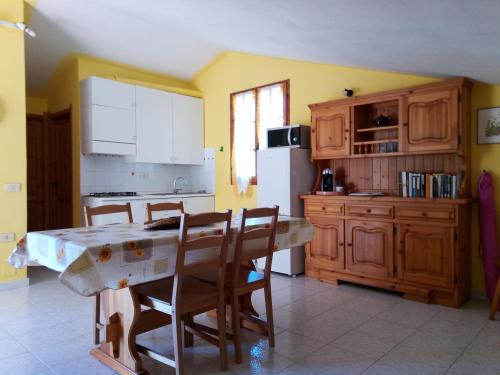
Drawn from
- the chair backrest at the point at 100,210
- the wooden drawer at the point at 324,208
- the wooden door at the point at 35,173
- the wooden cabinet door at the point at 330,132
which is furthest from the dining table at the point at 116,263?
the wooden door at the point at 35,173

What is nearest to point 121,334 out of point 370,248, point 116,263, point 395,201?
point 116,263

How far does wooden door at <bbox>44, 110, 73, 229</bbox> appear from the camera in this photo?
5.68m

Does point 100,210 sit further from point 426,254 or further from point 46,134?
point 46,134

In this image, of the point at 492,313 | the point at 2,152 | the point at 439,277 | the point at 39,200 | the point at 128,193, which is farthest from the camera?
the point at 39,200

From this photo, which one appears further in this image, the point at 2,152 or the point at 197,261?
the point at 2,152

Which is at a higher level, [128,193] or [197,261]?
[128,193]

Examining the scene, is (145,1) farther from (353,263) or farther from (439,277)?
(439,277)

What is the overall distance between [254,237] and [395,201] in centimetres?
181

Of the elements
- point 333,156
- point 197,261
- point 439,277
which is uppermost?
point 333,156

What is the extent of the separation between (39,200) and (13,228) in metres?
2.14

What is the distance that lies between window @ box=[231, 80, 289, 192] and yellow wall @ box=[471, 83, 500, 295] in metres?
2.17

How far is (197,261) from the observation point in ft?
7.16

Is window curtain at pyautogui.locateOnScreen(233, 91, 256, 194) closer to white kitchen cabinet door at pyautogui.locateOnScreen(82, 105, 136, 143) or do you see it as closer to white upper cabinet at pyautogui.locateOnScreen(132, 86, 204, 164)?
white upper cabinet at pyautogui.locateOnScreen(132, 86, 204, 164)

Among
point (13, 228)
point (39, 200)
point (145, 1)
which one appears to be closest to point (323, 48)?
point (145, 1)
